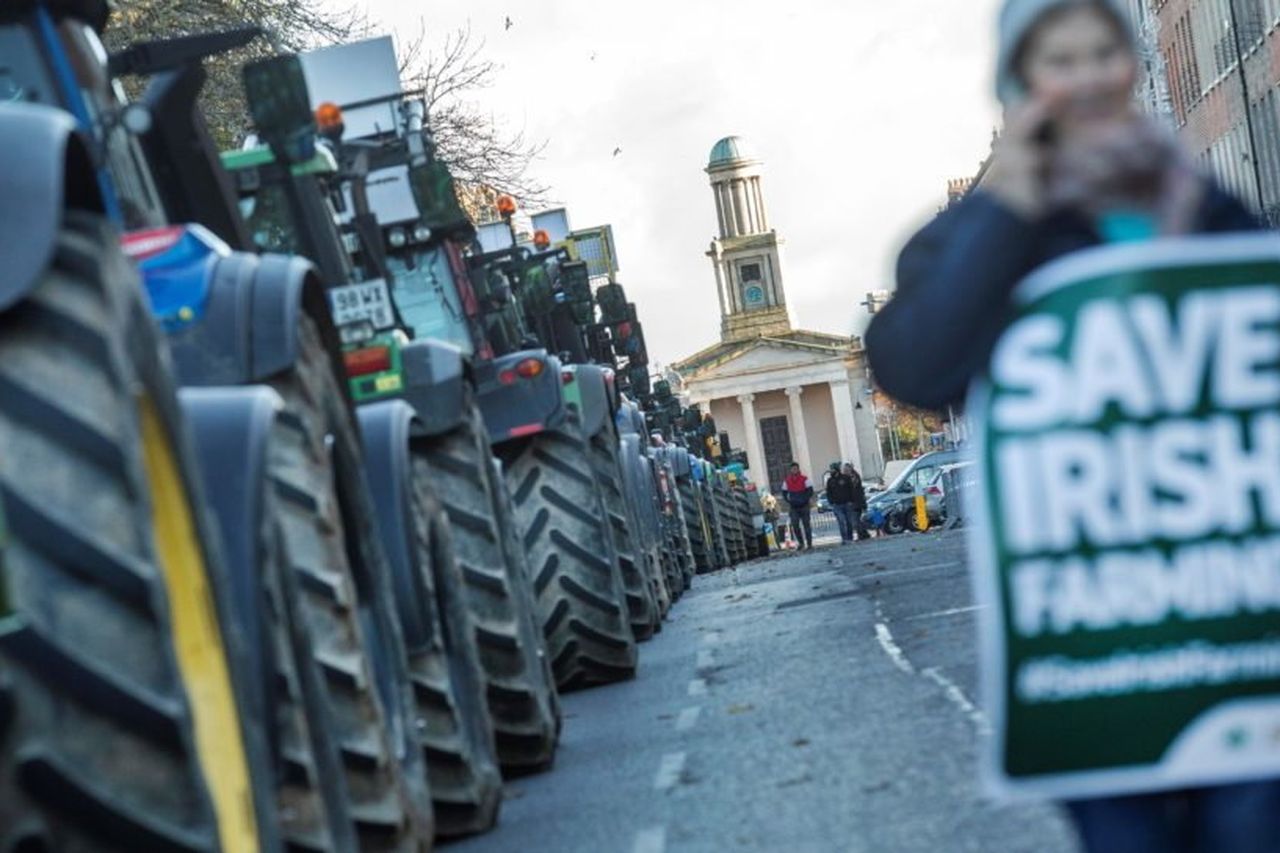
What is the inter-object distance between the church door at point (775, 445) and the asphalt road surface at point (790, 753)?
16693cm

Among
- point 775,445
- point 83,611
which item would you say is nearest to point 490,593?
point 83,611

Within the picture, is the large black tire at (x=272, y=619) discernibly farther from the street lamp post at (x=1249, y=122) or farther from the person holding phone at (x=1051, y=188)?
the street lamp post at (x=1249, y=122)

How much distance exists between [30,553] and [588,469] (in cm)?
1198

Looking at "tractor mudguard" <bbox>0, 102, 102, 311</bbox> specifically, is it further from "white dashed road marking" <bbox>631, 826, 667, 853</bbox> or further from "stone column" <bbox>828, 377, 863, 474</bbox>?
"stone column" <bbox>828, 377, 863, 474</bbox>

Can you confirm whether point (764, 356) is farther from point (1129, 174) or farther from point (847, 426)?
point (1129, 174)

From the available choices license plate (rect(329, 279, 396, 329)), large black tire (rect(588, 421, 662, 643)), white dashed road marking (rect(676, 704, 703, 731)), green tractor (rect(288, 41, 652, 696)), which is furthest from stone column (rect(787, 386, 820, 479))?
license plate (rect(329, 279, 396, 329))

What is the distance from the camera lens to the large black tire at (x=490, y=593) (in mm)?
11953

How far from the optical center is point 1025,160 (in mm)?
4406

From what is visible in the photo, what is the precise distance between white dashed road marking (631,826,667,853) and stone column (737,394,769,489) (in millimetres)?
174460

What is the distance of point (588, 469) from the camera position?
1688 centimetres

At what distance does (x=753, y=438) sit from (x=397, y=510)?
176 m

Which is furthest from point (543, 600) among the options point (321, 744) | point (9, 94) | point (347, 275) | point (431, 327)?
point (321, 744)

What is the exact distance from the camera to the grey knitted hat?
4438 millimetres

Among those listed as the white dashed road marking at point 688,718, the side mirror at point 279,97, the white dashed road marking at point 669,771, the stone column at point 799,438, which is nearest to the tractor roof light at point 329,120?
the side mirror at point 279,97
